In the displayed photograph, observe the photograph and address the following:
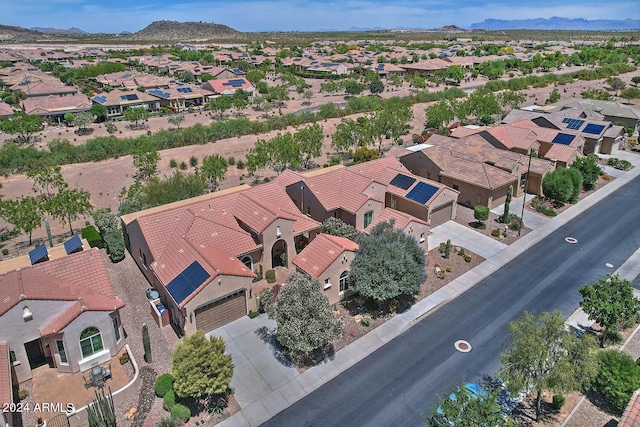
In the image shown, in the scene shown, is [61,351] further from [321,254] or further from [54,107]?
[54,107]

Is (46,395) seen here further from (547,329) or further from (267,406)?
(547,329)

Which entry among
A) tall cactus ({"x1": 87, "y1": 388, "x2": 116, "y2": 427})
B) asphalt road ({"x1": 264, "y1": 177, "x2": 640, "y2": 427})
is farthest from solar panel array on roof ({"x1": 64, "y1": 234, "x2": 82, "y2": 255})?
asphalt road ({"x1": 264, "y1": 177, "x2": 640, "y2": 427})

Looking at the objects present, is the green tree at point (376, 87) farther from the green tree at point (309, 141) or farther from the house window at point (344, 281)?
the house window at point (344, 281)

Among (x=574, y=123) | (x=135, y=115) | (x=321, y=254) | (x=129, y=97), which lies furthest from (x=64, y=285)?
(x=129, y=97)

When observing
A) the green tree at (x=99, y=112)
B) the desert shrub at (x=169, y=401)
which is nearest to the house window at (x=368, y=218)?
the desert shrub at (x=169, y=401)

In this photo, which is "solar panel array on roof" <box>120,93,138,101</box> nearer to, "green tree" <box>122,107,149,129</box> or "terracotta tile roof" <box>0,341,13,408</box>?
"green tree" <box>122,107,149,129</box>
